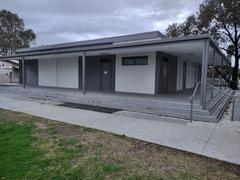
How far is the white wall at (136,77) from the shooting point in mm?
10234

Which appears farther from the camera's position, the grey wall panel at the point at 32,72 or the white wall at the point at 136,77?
the grey wall panel at the point at 32,72

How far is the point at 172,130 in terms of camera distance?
532cm

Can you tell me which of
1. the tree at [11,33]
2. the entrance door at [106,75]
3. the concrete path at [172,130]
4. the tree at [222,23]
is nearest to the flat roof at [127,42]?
the entrance door at [106,75]

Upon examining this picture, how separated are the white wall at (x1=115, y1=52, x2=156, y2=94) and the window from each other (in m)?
0.17

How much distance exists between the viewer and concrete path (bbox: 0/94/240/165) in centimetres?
402

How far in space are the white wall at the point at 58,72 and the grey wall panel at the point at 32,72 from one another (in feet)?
2.26

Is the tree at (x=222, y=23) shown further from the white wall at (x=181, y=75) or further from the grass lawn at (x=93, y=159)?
the grass lawn at (x=93, y=159)

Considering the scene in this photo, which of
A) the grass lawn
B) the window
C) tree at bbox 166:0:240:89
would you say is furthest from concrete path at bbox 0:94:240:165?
tree at bbox 166:0:240:89

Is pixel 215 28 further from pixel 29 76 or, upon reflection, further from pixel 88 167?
pixel 88 167

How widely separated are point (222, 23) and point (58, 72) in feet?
65.3

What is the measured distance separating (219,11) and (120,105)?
66.9ft

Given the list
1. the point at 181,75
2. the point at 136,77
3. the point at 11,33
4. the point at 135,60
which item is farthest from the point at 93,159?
the point at 11,33

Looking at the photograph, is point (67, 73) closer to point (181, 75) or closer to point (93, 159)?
point (181, 75)

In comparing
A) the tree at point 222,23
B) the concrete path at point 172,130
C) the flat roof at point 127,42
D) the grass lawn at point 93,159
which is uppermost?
the tree at point 222,23
